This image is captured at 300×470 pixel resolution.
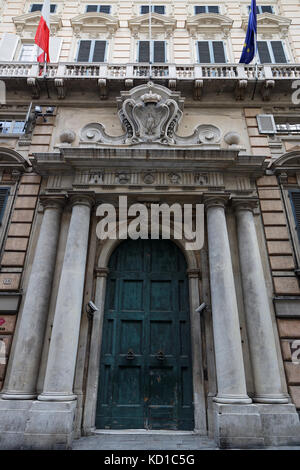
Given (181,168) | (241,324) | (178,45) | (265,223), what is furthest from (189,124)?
(241,324)

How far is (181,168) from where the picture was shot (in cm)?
906

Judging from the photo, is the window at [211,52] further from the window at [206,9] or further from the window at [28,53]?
the window at [28,53]

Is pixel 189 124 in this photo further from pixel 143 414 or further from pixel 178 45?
pixel 143 414

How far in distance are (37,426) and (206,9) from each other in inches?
762

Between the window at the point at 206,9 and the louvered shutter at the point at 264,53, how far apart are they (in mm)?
3494

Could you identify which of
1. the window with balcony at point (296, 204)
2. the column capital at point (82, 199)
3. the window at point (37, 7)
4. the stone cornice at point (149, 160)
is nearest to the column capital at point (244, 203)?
the stone cornice at point (149, 160)

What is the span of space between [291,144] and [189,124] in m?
3.84

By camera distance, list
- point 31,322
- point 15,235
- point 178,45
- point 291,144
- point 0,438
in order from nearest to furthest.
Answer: point 0,438, point 31,322, point 15,235, point 291,144, point 178,45

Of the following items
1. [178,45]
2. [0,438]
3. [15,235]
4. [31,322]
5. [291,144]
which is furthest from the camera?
[178,45]

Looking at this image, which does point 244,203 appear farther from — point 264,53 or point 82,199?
point 264,53

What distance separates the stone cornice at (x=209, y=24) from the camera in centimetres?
1398

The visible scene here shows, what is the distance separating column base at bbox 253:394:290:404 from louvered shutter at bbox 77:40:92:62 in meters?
14.9

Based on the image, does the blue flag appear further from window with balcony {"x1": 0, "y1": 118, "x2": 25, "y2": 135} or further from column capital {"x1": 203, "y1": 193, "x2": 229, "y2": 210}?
window with balcony {"x1": 0, "y1": 118, "x2": 25, "y2": 135}

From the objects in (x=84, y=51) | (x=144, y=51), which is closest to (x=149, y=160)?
(x=144, y=51)
